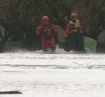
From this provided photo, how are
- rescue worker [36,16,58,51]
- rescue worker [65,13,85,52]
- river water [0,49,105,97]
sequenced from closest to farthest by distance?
1. river water [0,49,105,97]
2. rescue worker [65,13,85,52]
3. rescue worker [36,16,58,51]

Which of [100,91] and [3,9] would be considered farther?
[3,9]

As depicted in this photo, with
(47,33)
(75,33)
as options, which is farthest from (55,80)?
(47,33)

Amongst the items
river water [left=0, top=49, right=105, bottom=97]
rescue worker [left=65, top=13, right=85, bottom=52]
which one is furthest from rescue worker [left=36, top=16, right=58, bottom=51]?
river water [left=0, top=49, right=105, bottom=97]

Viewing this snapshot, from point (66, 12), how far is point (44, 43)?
47.2ft

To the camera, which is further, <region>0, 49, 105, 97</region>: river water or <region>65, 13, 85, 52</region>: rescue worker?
<region>65, 13, 85, 52</region>: rescue worker

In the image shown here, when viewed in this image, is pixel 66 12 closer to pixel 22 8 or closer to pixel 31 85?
pixel 22 8

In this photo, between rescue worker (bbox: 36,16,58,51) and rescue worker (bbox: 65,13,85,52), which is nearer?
rescue worker (bbox: 65,13,85,52)

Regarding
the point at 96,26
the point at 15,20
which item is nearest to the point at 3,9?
the point at 15,20

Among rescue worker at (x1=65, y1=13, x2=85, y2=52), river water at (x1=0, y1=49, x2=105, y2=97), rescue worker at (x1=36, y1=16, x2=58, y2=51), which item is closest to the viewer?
river water at (x1=0, y1=49, x2=105, y2=97)

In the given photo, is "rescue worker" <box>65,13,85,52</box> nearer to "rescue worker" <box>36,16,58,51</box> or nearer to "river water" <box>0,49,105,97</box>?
"rescue worker" <box>36,16,58,51</box>

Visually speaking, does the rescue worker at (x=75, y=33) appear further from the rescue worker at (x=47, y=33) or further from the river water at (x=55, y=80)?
the river water at (x=55, y=80)

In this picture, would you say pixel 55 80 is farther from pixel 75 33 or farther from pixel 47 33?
pixel 47 33

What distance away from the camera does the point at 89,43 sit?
28.4m

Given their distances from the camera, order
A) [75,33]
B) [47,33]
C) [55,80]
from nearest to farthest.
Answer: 1. [55,80]
2. [75,33]
3. [47,33]
